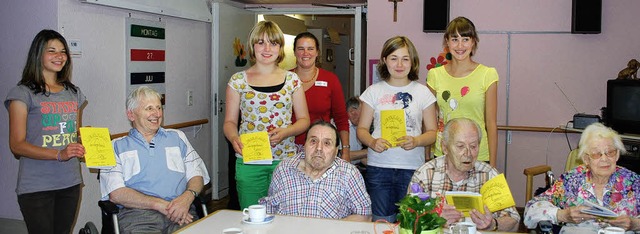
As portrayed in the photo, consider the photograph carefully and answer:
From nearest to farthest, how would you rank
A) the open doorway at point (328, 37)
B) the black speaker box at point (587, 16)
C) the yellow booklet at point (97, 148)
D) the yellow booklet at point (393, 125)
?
the yellow booklet at point (97, 148), the yellow booklet at point (393, 125), the black speaker box at point (587, 16), the open doorway at point (328, 37)

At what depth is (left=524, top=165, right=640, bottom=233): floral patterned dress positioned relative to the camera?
119 inches

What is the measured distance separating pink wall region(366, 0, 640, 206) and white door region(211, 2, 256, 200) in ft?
6.22

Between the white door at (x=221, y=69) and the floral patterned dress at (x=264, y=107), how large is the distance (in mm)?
3003

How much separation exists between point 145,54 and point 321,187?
9.57ft

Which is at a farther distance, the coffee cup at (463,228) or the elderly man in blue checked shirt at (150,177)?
the elderly man in blue checked shirt at (150,177)

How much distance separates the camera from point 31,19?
4.51 metres

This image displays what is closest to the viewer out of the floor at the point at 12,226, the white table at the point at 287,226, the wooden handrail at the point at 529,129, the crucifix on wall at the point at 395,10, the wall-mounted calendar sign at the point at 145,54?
the white table at the point at 287,226

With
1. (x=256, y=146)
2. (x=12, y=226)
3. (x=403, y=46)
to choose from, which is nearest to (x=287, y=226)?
(x=256, y=146)

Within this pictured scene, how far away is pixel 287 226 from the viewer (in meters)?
2.70

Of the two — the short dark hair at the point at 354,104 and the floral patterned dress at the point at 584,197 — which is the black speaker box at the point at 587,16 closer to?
the short dark hair at the point at 354,104

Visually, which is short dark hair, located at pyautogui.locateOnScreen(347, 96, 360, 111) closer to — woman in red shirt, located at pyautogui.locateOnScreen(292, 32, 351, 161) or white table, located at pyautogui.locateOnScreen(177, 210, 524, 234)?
woman in red shirt, located at pyautogui.locateOnScreen(292, 32, 351, 161)

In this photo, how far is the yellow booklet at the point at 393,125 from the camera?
357 cm

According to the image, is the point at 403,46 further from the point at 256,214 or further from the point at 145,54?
the point at 145,54

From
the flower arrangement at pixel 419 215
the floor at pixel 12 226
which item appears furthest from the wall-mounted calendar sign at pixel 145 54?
the flower arrangement at pixel 419 215
